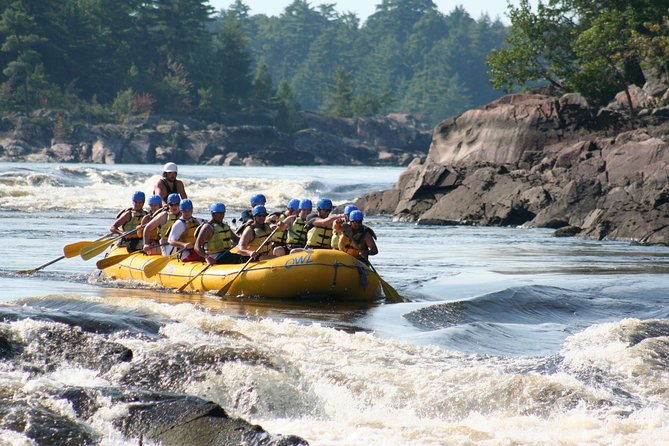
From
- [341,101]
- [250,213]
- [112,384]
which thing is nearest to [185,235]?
[250,213]

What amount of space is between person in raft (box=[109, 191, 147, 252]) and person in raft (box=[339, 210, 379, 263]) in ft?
12.7

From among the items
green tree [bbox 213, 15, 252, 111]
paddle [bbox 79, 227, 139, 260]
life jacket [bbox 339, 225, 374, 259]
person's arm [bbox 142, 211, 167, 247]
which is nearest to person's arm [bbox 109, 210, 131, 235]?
paddle [bbox 79, 227, 139, 260]

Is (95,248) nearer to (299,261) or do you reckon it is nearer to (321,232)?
(321,232)

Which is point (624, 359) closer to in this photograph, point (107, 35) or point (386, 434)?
point (386, 434)

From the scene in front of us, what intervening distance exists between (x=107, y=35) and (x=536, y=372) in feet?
251

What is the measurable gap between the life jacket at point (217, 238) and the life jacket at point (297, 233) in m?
0.84

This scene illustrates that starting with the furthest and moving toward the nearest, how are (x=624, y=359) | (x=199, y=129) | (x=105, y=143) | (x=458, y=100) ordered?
(x=458, y=100) < (x=199, y=129) < (x=105, y=143) < (x=624, y=359)

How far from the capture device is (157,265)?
15.2m

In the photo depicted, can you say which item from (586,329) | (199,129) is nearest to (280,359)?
(586,329)

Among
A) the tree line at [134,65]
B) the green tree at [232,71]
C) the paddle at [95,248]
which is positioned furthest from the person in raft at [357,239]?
the green tree at [232,71]

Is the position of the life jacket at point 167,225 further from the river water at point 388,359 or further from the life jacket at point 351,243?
the life jacket at point 351,243

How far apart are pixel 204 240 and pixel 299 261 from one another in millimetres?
1670

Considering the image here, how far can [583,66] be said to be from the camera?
1437 inches

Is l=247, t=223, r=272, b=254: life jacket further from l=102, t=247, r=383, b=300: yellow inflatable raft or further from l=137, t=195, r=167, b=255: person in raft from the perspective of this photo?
l=137, t=195, r=167, b=255: person in raft
